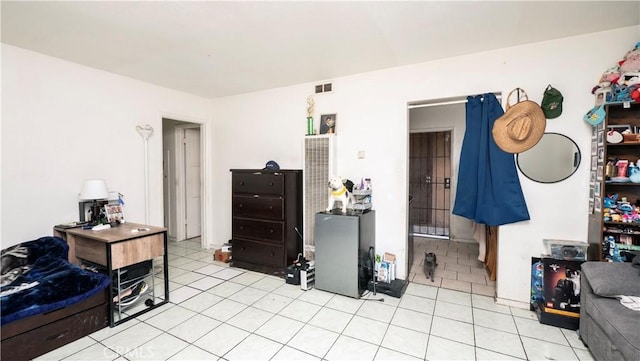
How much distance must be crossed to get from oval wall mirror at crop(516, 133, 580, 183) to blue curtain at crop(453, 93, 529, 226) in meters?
0.12

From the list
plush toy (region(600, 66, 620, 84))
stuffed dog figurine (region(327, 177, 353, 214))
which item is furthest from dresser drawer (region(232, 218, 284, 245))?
plush toy (region(600, 66, 620, 84))

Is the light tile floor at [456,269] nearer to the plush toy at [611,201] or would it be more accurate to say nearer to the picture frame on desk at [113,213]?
the plush toy at [611,201]

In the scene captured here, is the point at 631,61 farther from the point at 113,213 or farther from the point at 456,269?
the point at 113,213

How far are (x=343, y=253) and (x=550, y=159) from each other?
7.08ft

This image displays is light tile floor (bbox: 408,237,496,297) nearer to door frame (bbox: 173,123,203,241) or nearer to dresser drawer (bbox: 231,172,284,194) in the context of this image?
dresser drawer (bbox: 231,172,284,194)

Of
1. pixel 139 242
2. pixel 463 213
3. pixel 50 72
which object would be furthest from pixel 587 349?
pixel 50 72

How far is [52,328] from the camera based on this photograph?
200cm

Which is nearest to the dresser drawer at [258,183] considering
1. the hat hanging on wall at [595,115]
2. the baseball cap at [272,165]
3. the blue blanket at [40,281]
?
the baseball cap at [272,165]

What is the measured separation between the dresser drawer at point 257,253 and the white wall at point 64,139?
1.22 meters

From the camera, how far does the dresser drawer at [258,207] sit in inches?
134

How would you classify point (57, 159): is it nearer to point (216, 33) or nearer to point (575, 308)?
point (216, 33)

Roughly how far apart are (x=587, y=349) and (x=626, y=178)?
136 centimetres

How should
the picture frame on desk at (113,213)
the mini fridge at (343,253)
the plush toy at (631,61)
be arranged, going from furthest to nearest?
the picture frame on desk at (113,213)
the mini fridge at (343,253)
the plush toy at (631,61)

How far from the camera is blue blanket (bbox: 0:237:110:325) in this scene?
1.84 metres
